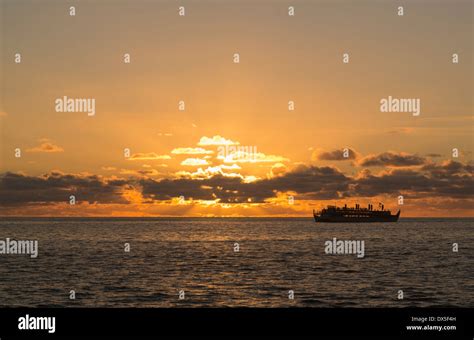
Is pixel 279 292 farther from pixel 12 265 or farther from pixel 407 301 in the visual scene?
pixel 12 265

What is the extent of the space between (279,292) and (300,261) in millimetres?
31439

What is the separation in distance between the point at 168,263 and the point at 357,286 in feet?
103

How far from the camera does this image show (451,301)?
44688 mm
